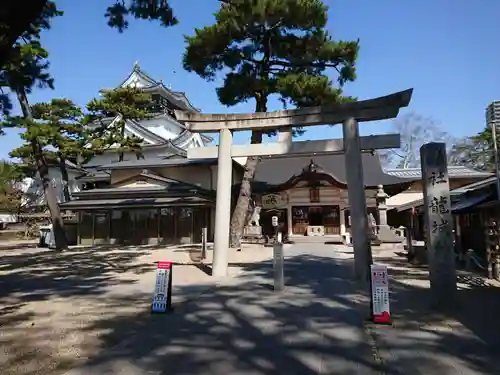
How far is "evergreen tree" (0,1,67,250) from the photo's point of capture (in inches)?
386

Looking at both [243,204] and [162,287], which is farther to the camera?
[243,204]

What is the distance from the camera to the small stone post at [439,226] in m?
6.90

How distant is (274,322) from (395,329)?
71.8 inches

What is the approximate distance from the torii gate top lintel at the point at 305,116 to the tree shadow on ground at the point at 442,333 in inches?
185

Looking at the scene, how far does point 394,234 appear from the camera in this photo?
887 inches

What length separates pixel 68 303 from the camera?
793cm

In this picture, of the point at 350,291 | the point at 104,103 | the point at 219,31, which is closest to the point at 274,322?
the point at 350,291

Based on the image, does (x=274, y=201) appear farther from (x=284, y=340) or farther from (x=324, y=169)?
(x=284, y=340)

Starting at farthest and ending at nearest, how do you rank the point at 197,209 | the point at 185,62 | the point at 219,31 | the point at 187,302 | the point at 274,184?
1. the point at 274,184
2. the point at 197,209
3. the point at 185,62
4. the point at 219,31
5. the point at 187,302

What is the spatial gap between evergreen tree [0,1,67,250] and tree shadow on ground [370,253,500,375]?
6580 mm

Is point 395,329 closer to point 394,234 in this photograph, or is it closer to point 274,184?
point 394,234

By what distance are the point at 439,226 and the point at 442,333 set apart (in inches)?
89.6

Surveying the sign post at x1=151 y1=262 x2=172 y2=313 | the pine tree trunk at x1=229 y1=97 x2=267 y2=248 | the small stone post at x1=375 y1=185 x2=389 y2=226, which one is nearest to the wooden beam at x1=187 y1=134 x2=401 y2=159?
the sign post at x1=151 y1=262 x2=172 y2=313

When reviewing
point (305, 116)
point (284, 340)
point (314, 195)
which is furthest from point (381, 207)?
point (284, 340)
